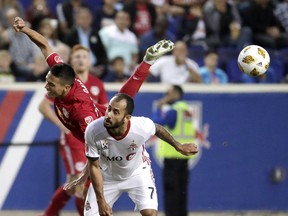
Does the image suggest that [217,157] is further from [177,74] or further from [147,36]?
[147,36]

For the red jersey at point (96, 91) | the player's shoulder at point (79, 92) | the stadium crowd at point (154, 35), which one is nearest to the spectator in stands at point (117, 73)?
the stadium crowd at point (154, 35)

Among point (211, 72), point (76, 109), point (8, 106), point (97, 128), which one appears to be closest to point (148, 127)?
point (97, 128)

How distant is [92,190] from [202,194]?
573 centimetres

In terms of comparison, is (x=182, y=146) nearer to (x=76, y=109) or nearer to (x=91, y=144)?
(x=91, y=144)

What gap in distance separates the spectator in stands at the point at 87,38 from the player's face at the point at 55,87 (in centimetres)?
639

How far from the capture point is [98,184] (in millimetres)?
10234

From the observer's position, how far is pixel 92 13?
744 inches

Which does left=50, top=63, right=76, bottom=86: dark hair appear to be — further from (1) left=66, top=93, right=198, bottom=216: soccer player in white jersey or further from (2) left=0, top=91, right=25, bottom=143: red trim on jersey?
(2) left=0, top=91, right=25, bottom=143: red trim on jersey

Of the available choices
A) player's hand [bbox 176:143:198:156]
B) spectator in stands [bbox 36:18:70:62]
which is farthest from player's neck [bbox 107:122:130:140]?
spectator in stands [bbox 36:18:70:62]

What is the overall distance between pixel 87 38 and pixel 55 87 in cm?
681

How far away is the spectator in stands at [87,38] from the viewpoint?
17453 mm

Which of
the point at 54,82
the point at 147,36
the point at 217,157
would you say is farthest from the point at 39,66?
the point at 54,82

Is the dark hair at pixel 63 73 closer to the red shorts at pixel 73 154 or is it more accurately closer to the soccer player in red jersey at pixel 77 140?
the soccer player in red jersey at pixel 77 140

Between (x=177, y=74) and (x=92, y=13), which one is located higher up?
(x=92, y=13)
